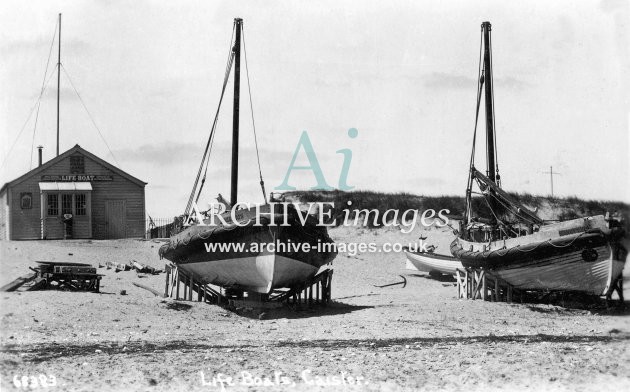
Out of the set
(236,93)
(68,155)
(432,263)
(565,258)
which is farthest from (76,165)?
(565,258)

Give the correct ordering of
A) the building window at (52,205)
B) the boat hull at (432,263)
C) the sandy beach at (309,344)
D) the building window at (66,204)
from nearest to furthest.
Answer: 1. the sandy beach at (309,344)
2. the boat hull at (432,263)
3. the building window at (52,205)
4. the building window at (66,204)

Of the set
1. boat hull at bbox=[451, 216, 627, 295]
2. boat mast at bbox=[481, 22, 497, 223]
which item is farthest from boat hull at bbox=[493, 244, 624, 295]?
boat mast at bbox=[481, 22, 497, 223]

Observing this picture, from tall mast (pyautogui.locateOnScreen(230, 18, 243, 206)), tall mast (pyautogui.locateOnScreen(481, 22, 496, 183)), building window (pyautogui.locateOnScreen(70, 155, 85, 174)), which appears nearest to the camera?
tall mast (pyautogui.locateOnScreen(230, 18, 243, 206))

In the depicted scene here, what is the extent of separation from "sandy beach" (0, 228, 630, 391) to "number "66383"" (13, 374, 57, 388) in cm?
9

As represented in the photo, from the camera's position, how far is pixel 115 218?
35.6 meters

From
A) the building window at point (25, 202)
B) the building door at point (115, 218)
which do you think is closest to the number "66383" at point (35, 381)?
the building window at point (25, 202)

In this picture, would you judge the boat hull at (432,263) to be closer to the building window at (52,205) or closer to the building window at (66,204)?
the building window at (66,204)

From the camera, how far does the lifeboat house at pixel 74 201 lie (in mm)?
34125

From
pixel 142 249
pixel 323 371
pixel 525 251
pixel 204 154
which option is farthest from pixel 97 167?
pixel 323 371

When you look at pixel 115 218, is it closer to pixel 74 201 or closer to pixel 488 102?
pixel 74 201

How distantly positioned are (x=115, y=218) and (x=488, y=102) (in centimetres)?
1873

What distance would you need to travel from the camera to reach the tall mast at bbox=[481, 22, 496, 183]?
81.0 feet

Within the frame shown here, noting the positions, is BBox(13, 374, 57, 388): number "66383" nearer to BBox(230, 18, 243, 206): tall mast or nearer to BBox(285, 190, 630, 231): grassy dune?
BBox(230, 18, 243, 206): tall mast

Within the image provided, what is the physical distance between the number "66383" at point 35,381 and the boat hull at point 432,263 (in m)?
20.7
